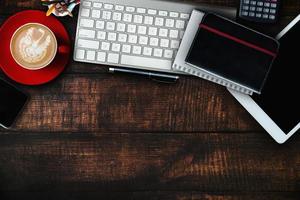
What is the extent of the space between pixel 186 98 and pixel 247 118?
14cm

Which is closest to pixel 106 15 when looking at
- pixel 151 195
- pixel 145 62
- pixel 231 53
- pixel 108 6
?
pixel 108 6

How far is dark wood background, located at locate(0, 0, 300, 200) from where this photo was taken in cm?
92

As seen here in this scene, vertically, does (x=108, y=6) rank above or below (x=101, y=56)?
above

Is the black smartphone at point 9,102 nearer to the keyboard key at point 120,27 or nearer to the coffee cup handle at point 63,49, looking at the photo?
the coffee cup handle at point 63,49

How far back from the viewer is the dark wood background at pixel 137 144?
0.92 m

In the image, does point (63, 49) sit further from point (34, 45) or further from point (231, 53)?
point (231, 53)

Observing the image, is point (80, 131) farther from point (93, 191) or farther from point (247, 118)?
point (247, 118)

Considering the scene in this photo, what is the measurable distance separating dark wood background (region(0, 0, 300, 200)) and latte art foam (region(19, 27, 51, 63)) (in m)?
0.06

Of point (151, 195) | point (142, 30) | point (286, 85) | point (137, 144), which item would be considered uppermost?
point (142, 30)

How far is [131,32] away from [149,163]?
0.28 meters

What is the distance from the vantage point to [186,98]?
932mm

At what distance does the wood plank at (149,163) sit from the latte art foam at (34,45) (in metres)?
0.16

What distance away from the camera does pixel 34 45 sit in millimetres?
889

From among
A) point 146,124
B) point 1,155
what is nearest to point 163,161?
point 146,124
